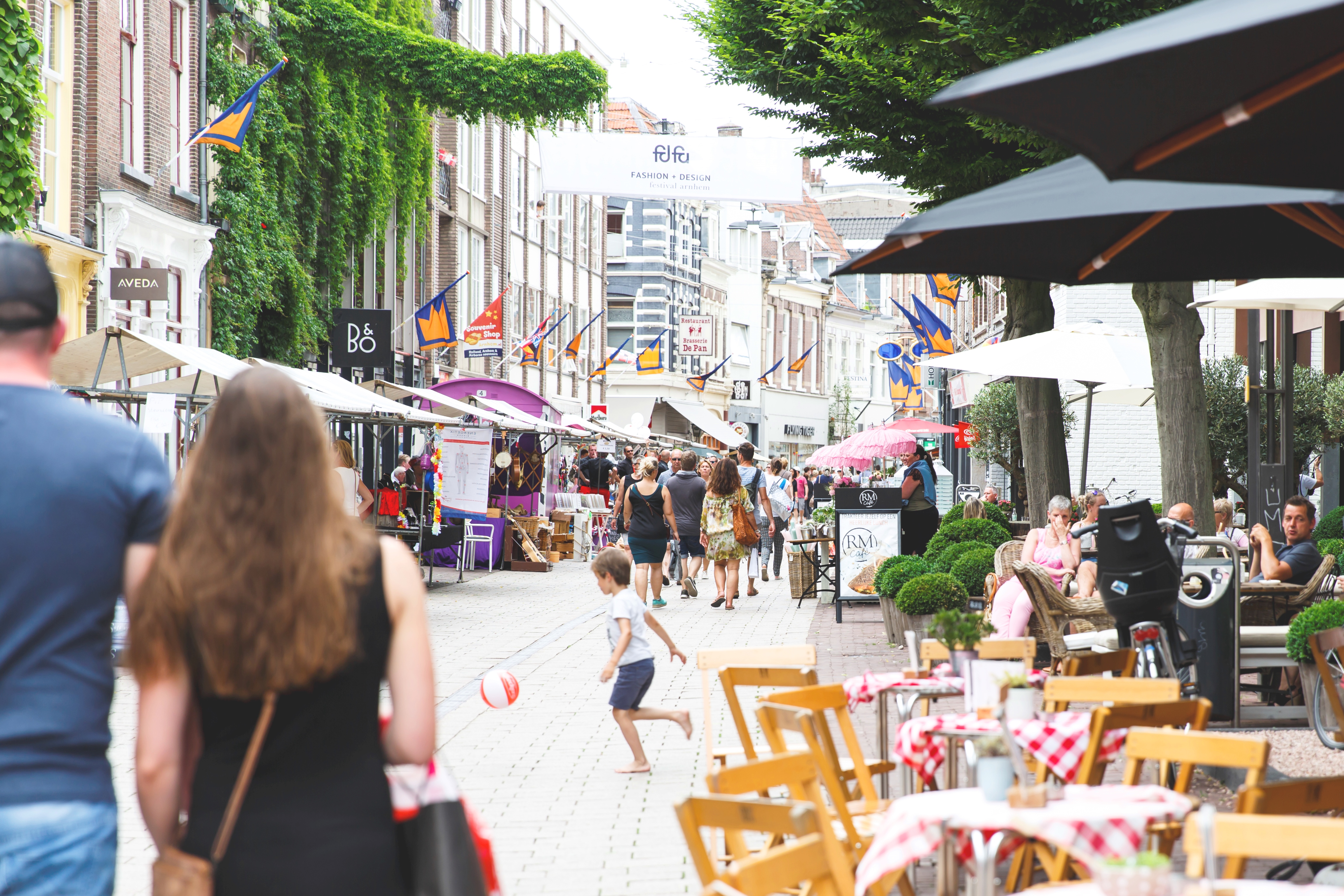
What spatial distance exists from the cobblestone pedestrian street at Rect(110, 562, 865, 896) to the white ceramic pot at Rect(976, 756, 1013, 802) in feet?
6.72

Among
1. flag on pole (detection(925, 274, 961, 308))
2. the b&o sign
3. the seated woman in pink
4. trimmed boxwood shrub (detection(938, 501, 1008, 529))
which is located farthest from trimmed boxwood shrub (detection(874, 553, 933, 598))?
flag on pole (detection(925, 274, 961, 308))

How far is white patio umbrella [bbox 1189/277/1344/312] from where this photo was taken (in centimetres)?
1180

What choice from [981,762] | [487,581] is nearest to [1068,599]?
[981,762]

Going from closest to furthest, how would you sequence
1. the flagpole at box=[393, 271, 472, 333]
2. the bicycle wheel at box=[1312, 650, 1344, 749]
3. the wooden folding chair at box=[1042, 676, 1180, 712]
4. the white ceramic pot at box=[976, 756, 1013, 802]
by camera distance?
1. the white ceramic pot at box=[976, 756, 1013, 802]
2. the wooden folding chair at box=[1042, 676, 1180, 712]
3. the bicycle wheel at box=[1312, 650, 1344, 749]
4. the flagpole at box=[393, 271, 472, 333]

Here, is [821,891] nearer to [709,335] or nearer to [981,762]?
[981,762]

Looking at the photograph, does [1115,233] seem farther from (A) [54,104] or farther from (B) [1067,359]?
(A) [54,104]

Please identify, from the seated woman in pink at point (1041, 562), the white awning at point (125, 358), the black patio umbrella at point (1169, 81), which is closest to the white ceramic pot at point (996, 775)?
the black patio umbrella at point (1169, 81)

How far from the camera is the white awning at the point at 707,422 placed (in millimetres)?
56938

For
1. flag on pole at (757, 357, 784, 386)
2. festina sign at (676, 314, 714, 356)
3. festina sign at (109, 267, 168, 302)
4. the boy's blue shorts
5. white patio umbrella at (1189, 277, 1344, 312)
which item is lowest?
the boy's blue shorts

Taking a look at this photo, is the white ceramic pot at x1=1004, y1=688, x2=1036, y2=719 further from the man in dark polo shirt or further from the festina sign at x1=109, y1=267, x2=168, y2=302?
the festina sign at x1=109, y1=267, x2=168, y2=302

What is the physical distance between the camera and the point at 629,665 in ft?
26.5

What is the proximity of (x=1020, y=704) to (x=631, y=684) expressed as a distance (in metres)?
3.34

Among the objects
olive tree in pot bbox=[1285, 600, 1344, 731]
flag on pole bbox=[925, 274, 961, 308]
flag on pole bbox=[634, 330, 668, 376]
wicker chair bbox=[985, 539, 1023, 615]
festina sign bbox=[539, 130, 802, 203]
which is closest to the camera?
olive tree in pot bbox=[1285, 600, 1344, 731]

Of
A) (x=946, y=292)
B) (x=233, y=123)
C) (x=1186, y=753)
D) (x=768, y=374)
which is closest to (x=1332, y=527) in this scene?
(x=1186, y=753)
